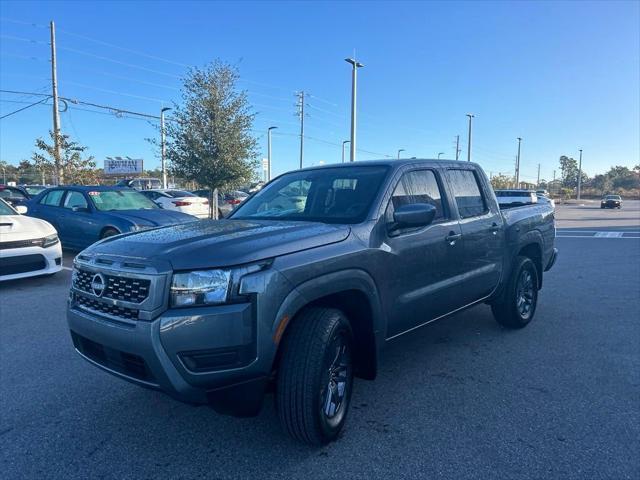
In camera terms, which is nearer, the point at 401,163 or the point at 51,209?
the point at 401,163

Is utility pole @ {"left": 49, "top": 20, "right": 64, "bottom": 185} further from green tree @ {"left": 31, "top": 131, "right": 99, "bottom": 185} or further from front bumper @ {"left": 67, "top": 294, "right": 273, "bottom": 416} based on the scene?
front bumper @ {"left": 67, "top": 294, "right": 273, "bottom": 416}

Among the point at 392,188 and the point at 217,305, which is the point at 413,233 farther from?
the point at 217,305

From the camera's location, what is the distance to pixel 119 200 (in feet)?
33.9

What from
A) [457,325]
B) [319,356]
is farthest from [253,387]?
[457,325]

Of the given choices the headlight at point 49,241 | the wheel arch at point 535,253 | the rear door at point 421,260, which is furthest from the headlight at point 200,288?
the headlight at point 49,241

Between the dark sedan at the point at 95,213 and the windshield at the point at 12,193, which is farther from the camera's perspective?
the windshield at the point at 12,193

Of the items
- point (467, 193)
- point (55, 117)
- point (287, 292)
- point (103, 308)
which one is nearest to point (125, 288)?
point (103, 308)

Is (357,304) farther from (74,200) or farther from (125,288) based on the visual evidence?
(74,200)

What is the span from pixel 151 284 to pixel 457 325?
3.99 m

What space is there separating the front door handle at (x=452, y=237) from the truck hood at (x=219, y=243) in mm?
1191

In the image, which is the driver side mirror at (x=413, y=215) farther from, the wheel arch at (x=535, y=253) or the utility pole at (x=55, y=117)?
the utility pole at (x=55, y=117)

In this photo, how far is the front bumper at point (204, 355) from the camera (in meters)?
2.49

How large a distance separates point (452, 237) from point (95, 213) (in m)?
7.91

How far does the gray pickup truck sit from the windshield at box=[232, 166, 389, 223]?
0.05 feet
